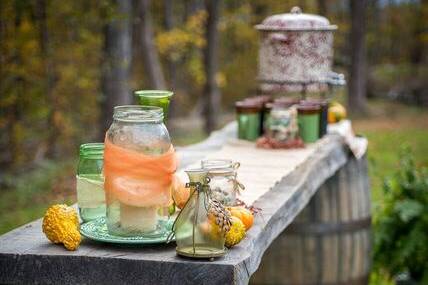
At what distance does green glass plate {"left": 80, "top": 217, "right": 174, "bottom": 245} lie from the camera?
260 cm

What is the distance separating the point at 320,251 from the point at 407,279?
85cm

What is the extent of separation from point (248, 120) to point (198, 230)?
289cm

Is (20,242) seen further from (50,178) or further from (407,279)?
(50,178)

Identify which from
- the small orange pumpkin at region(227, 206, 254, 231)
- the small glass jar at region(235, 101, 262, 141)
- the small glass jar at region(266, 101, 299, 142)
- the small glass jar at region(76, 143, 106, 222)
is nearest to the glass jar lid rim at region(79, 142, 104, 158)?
the small glass jar at region(76, 143, 106, 222)

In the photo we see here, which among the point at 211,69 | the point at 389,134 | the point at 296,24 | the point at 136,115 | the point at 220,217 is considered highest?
the point at 296,24

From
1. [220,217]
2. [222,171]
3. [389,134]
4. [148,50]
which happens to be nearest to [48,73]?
[148,50]

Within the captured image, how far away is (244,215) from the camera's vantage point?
2.93 metres

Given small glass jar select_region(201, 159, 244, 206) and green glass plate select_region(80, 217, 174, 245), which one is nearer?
green glass plate select_region(80, 217, 174, 245)

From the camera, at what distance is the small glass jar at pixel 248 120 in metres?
5.30

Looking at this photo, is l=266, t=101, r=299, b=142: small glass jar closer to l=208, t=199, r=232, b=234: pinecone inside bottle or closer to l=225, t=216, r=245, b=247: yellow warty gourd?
l=225, t=216, r=245, b=247: yellow warty gourd

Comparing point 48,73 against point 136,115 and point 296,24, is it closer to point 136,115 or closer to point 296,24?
point 296,24

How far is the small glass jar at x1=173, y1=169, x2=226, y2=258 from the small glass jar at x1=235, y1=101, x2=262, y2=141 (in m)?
2.82

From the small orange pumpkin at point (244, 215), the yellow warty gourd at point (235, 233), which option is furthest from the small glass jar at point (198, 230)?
the small orange pumpkin at point (244, 215)

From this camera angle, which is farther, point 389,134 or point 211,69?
point 389,134
